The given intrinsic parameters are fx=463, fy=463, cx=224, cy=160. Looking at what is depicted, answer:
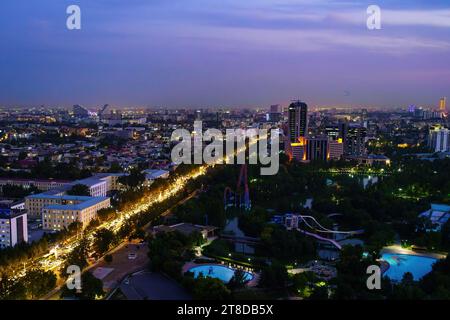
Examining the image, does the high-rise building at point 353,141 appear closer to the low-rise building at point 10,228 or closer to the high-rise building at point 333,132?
the high-rise building at point 333,132

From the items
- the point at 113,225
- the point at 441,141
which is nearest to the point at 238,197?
the point at 113,225

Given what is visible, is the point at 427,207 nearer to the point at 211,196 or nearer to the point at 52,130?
the point at 211,196

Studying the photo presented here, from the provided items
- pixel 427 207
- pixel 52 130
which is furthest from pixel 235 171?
pixel 52 130

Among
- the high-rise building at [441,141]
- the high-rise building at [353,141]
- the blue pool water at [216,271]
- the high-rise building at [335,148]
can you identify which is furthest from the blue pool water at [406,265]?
the high-rise building at [441,141]

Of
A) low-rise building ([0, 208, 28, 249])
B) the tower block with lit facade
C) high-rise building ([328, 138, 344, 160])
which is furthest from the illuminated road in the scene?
the tower block with lit facade

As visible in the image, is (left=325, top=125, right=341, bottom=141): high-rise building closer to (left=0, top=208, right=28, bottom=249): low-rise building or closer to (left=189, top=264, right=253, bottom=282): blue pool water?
(left=189, top=264, right=253, bottom=282): blue pool water

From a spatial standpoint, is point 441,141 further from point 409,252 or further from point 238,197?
point 409,252
